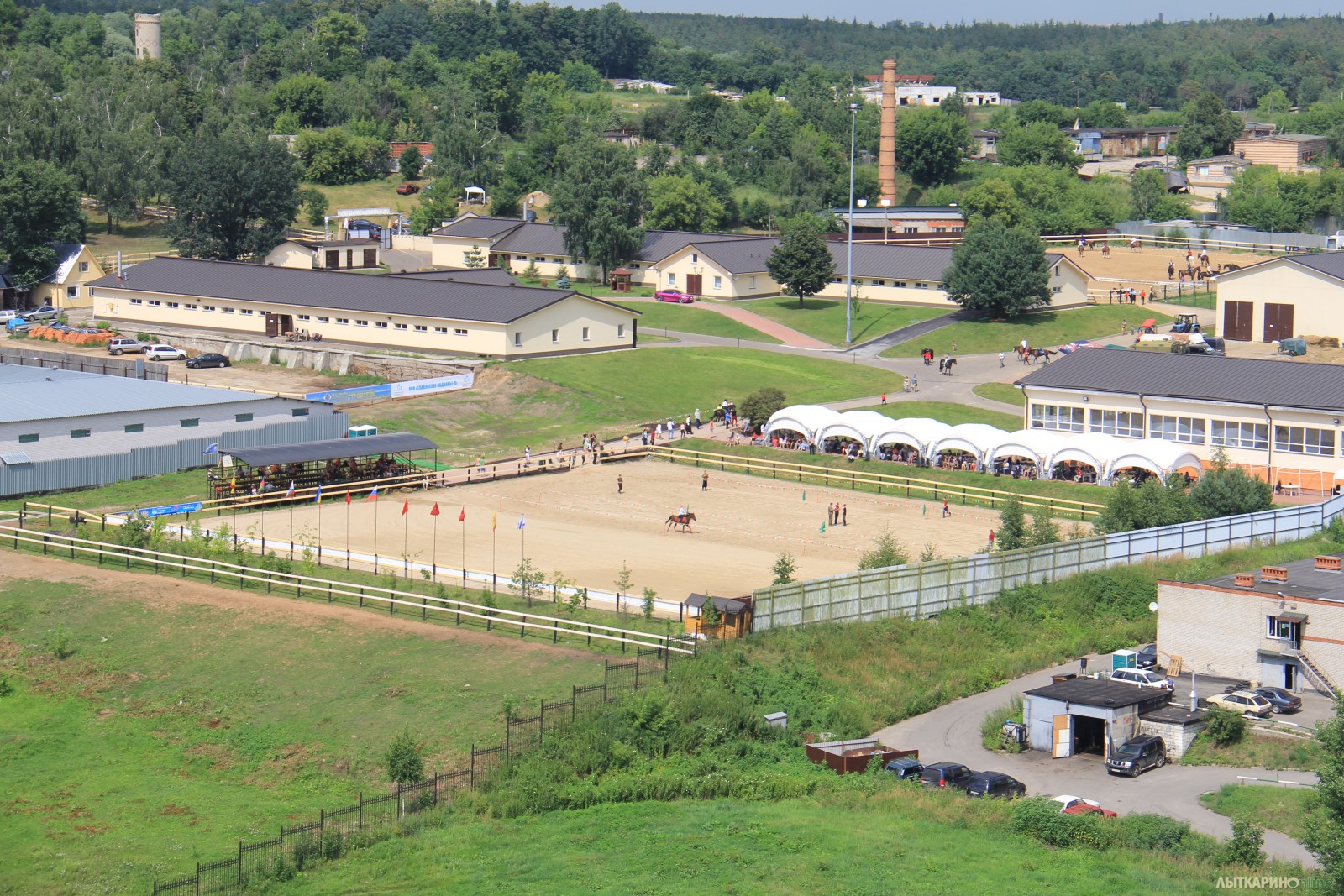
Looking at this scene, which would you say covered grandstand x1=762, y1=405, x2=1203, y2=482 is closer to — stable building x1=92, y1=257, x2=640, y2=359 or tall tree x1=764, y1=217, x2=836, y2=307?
stable building x1=92, y1=257, x2=640, y2=359

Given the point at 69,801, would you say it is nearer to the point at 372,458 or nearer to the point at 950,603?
the point at 950,603

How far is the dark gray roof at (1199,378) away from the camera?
5759 cm

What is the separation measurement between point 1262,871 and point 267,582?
2417 centimetres

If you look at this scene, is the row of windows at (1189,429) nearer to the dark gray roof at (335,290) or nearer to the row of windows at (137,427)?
the dark gray roof at (335,290)

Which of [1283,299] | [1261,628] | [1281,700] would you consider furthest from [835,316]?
[1281,700]

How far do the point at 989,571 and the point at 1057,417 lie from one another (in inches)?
891

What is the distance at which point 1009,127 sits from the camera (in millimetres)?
155250

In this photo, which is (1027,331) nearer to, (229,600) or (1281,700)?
(1281,700)

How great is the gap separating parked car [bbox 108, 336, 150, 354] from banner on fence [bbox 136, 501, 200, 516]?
98.4 ft

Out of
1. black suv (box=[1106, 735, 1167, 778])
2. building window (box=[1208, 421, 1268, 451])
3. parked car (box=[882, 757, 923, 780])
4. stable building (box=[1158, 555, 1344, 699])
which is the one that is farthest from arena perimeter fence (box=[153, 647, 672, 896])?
building window (box=[1208, 421, 1268, 451])

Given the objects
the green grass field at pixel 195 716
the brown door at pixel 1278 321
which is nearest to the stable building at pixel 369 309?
the brown door at pixel 1278 321

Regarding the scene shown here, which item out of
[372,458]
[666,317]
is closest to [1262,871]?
[372,458]

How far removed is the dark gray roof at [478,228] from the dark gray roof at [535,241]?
1.39m

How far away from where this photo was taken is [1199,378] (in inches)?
2379
